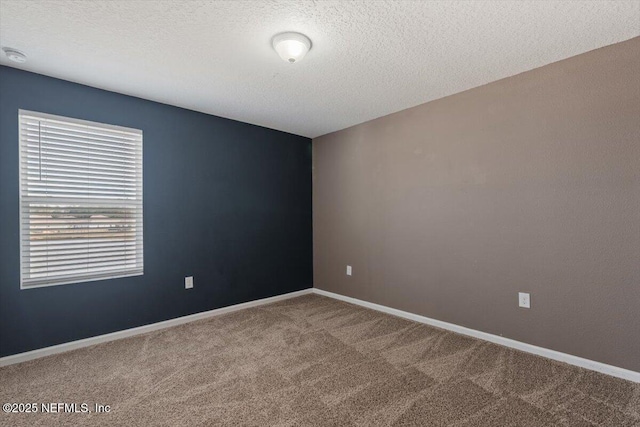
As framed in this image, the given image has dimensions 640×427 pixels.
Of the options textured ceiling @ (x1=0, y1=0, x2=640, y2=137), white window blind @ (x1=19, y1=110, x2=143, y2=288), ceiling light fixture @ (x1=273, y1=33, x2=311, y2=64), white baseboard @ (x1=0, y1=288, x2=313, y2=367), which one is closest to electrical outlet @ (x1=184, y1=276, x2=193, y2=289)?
white baseboard @ (x1=0, y1=288, x2=313, y2=367)

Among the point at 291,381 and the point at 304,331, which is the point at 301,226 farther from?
the point at 291,381

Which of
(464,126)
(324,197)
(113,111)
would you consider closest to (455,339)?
(464,126)

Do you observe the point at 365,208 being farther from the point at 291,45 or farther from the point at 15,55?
the point at 15,55

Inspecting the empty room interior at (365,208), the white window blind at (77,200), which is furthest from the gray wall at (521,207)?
the white window blind at (77,200)

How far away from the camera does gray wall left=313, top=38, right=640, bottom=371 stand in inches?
86.0

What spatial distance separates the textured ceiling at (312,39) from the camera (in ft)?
5.92

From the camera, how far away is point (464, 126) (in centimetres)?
301

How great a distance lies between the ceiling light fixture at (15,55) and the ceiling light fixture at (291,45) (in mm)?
1879

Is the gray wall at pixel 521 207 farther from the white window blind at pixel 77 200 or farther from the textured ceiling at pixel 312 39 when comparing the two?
the white window blind at pixel 77 200

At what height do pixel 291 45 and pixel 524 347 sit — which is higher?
pixel 291 45

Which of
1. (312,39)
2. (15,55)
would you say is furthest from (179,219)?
(312,39)

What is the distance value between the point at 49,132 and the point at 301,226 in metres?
2.96

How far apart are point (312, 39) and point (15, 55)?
7.13 feet

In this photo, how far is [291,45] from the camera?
206 cm
